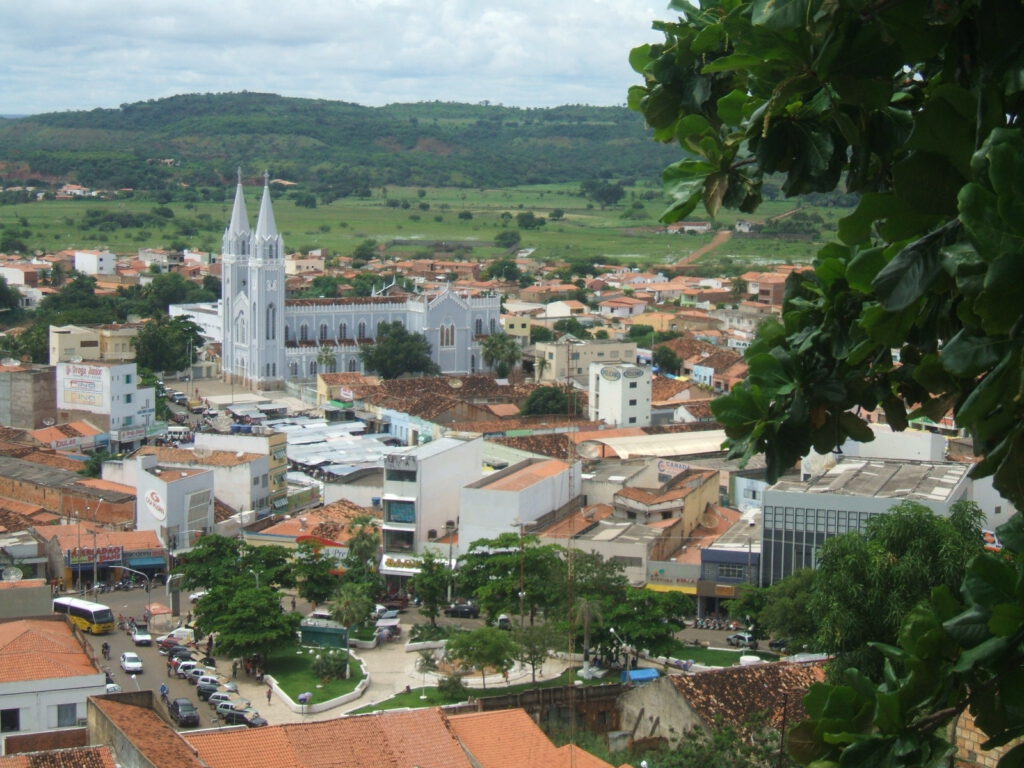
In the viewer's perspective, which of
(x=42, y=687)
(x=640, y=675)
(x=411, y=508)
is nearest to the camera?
(x=42, y=687)

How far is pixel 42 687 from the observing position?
12031 mm

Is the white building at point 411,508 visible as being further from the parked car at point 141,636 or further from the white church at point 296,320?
the white church at point 296,320

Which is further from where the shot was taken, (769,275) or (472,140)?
(472,140)

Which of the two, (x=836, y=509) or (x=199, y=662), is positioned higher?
(x=836, y=509)

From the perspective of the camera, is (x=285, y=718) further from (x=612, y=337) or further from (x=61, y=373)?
(x=612, y=337)

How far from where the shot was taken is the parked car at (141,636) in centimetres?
1614

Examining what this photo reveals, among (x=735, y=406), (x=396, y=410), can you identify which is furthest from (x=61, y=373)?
(x=735, y=406)

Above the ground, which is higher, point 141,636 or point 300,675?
point 141,636

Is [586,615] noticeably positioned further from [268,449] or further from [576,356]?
[576,356]

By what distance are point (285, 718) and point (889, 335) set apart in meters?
12.6

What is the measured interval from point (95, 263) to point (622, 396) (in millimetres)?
32653

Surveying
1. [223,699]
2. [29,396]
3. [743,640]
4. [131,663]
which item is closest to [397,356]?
[29,396]

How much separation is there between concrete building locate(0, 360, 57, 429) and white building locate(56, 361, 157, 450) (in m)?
0.54

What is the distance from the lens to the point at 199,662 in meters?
15.5
